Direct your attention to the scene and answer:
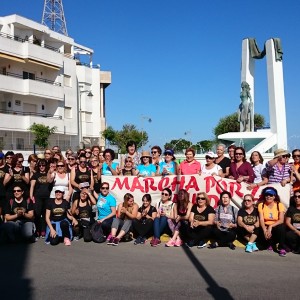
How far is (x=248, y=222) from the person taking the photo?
8.68 meters

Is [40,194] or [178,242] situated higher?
[40,194]

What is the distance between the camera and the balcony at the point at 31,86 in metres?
39.9

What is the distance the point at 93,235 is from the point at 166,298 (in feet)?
13.2

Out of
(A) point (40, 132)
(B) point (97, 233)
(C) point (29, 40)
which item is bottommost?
(B) point (97, 233)

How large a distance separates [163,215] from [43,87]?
37.0 meters

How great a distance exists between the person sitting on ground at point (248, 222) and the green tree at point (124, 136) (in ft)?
153

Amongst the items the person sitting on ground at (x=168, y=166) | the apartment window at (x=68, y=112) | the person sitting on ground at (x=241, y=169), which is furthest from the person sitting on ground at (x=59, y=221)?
the apartment window at (x=68, y=112)

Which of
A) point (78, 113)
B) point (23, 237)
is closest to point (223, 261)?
point (23, 237)

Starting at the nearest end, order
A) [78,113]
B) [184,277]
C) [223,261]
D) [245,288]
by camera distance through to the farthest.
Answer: [245,288] → [184,277] → [223,261] → [78,113]

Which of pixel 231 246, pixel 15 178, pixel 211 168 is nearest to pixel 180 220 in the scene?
pixel 231 246

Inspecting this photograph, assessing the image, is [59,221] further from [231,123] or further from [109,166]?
[231,123]

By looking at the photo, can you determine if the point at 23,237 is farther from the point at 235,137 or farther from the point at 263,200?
the point at 235,137

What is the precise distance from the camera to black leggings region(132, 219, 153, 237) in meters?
9.38

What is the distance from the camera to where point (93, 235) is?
9.31 m
